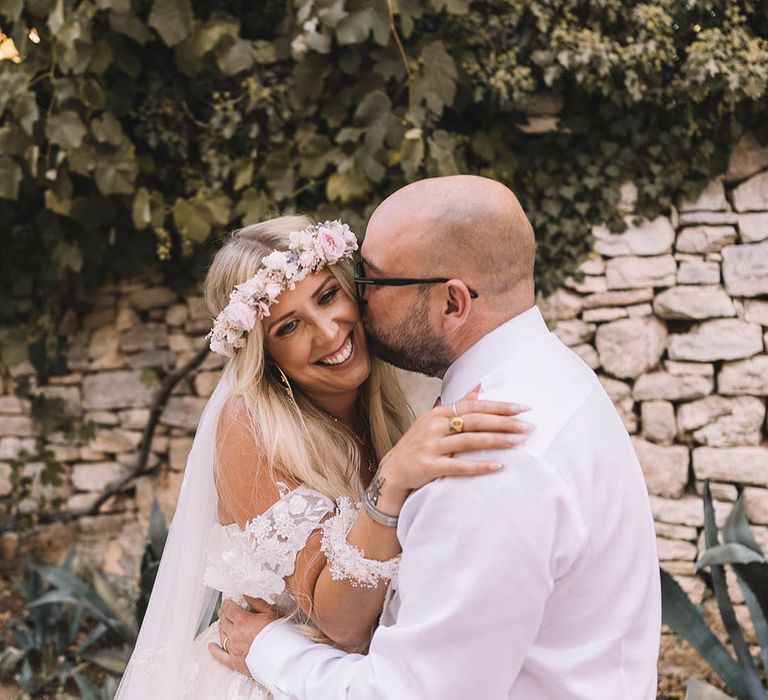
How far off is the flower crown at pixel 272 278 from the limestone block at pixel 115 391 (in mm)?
2958

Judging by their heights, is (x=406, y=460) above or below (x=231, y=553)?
above

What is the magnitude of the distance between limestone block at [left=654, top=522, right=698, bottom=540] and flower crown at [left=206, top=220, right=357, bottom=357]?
2690 millimetres

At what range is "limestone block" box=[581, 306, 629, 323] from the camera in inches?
159

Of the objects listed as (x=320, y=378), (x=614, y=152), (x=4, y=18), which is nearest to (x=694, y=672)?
(x=614, y=152)

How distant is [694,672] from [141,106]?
408cm

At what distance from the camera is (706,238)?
154 inches

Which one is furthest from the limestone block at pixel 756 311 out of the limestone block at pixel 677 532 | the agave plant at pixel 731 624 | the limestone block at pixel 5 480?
the limestone block at pixel 5 480

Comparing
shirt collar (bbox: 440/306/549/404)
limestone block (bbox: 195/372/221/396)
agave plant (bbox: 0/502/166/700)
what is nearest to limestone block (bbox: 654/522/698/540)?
agave plant (bbox: 0/502/166/700)

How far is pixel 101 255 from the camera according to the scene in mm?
4500

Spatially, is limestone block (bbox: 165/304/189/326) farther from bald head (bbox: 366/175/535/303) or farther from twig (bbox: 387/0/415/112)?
bald head (bbox: 366/175/535/303)

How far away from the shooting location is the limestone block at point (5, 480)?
5.06 metres

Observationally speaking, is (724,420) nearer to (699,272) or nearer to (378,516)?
(699,272)

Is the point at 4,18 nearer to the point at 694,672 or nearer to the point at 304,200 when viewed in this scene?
the point at 304,200

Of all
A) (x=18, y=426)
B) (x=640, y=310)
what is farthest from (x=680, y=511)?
(x=18, y=426)
